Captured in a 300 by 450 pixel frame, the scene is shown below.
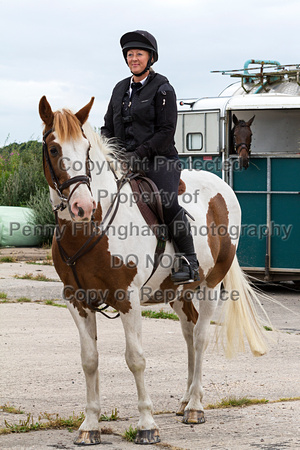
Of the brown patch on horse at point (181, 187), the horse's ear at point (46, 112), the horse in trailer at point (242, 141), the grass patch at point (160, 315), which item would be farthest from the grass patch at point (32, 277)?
the horse's ear at point (46, 112)

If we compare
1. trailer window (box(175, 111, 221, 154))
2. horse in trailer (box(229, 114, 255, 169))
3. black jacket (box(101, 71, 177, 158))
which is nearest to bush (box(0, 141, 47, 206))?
trailer window (box(175, 111, 221, 154))

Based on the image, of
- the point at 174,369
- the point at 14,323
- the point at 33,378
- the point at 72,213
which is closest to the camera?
the point at 72,213

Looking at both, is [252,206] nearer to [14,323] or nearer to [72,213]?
[14,323]

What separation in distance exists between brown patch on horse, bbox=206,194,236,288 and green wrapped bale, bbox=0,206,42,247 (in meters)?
11.3

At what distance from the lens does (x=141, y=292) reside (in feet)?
16.7

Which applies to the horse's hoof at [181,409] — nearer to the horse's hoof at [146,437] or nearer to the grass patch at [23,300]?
the horse's hoof at [146,437]

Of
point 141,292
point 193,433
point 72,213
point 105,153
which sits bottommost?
point 193,433

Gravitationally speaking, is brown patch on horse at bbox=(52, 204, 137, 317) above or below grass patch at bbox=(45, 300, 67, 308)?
above

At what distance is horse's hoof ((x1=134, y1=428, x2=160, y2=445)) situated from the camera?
4629 millimetres

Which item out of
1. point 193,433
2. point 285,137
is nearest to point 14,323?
point 193,433

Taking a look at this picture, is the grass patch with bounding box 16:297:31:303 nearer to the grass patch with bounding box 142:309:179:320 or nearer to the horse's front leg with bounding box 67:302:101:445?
the grass patch with bounding box 142:309:179:320

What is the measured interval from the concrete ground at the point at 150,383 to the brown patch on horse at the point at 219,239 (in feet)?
2.92

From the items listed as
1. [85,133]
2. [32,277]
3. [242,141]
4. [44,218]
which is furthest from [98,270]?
[44,218]

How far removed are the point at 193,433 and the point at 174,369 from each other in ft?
5.85
